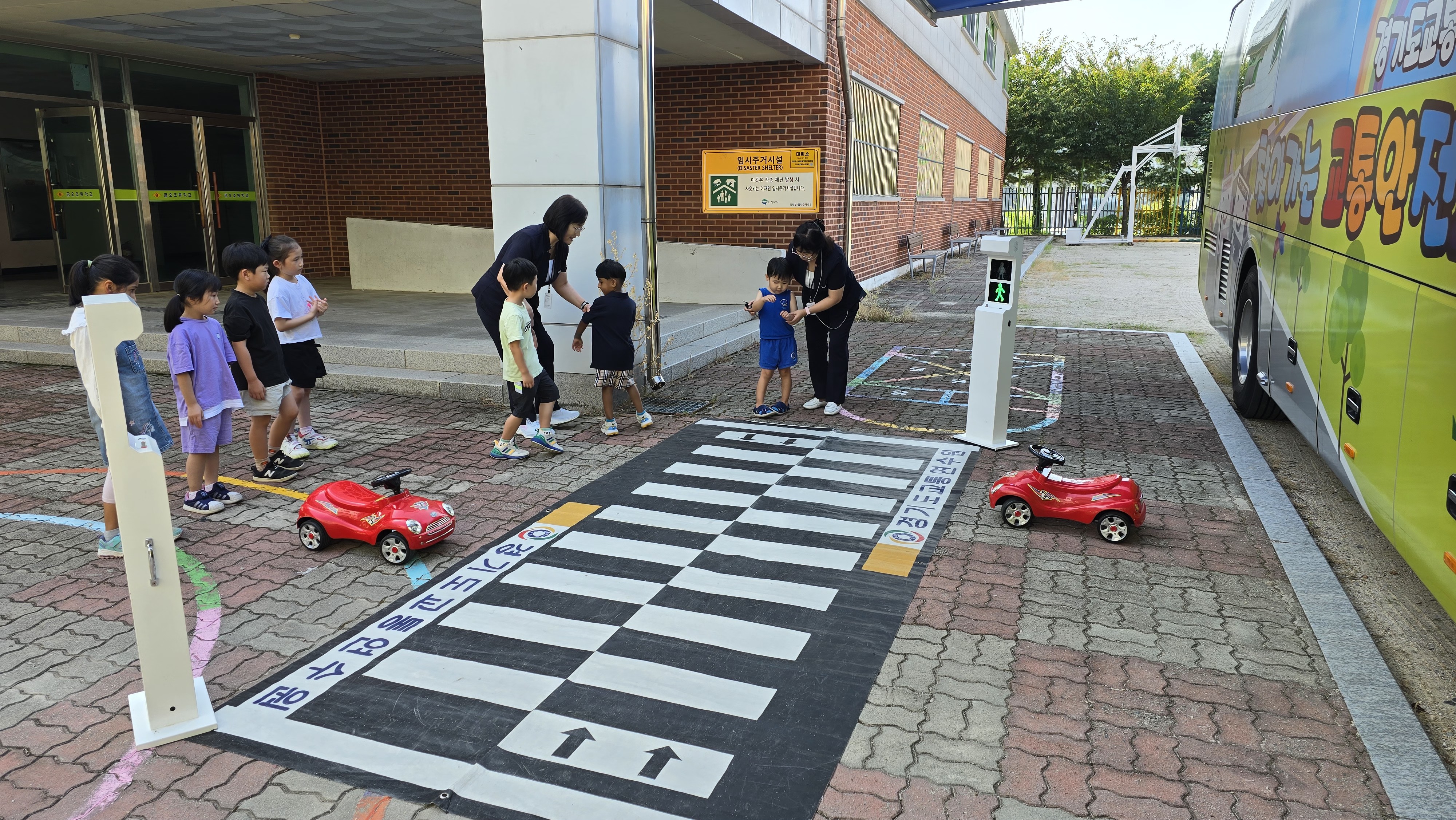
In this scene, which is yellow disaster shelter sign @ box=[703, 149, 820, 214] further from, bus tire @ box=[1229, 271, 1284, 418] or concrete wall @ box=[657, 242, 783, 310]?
bus tire @ box=[1229, 271, 1284, 418]

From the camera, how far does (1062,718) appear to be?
344cm

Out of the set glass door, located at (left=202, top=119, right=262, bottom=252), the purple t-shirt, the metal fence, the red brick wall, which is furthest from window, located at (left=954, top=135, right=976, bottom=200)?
the purple t-shirt

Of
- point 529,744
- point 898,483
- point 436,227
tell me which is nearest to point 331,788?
point 529,744

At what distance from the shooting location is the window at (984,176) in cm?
3109

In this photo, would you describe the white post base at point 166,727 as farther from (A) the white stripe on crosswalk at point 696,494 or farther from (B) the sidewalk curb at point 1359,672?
(B) the sidewalk curb at point 1359,672

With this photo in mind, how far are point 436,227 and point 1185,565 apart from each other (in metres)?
12.6

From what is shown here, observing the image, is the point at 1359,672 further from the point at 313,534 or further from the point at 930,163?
the point at 930,163

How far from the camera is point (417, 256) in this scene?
14.9 m

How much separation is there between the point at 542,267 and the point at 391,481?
108 inches

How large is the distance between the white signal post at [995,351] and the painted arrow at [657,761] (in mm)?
4469

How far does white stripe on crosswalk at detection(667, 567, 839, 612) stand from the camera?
4422mm

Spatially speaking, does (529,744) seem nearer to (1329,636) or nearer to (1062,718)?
(1062,718)

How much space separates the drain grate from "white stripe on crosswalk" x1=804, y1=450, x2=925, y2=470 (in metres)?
1.62

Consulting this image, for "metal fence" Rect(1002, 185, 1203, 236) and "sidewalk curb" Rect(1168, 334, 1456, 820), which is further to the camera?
"metal fence" Rect(1002, 185, 1203, 236)
